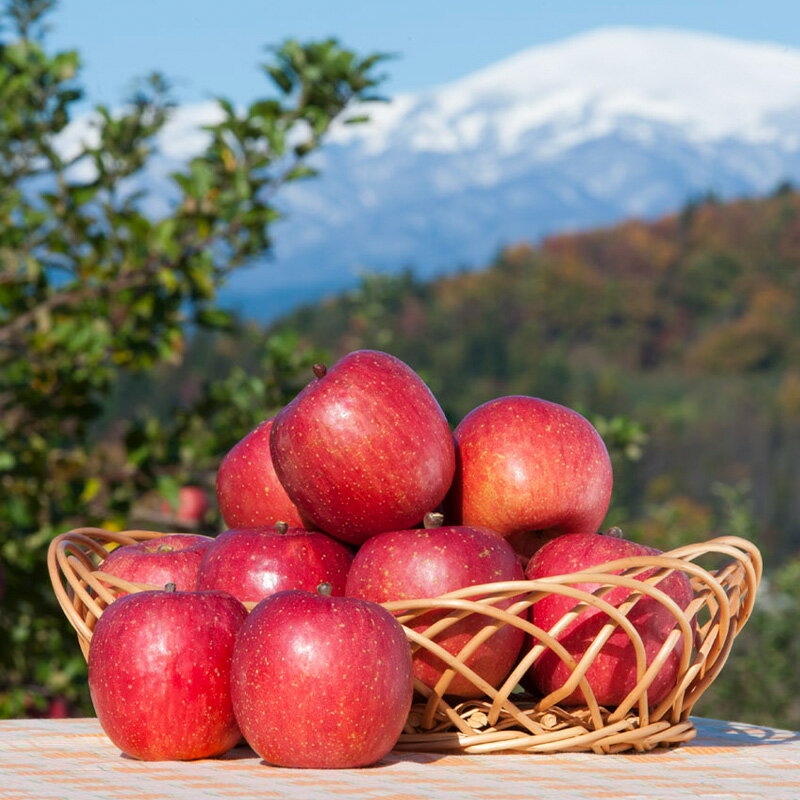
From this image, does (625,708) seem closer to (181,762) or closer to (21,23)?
(181,762)

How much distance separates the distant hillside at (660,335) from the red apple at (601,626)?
19106 millimetres

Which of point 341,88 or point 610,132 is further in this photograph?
point 610,132

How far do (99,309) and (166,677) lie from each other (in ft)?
8.14

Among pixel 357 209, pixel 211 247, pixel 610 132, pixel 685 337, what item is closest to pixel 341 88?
pixel 211 247

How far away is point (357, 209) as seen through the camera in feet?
454

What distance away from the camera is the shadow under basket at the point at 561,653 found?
152 cm

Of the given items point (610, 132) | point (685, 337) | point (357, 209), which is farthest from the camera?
point (610, 132)

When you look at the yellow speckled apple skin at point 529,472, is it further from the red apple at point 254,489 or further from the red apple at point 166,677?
the red apple at point 166,677

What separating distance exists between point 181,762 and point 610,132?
6245 inches

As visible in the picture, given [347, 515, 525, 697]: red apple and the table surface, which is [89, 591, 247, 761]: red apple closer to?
the table surface

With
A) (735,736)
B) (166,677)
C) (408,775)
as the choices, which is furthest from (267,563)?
(735,736)

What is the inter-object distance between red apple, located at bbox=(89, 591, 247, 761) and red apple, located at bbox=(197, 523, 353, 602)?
0.14 m

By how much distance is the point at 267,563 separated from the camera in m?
1.71

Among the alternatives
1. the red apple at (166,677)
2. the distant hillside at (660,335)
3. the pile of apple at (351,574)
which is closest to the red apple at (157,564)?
the pile of apple at (351,574)
